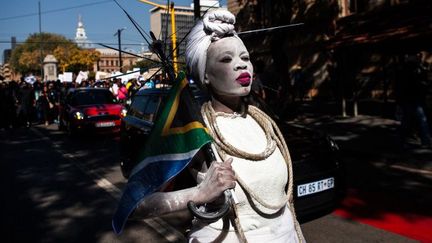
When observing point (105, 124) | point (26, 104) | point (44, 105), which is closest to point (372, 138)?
point (105, 124)

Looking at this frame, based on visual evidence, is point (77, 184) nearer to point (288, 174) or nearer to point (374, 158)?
point (374, 158)

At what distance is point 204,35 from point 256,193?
0.74 m

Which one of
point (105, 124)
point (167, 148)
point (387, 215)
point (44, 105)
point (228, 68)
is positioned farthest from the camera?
point (44, 105)

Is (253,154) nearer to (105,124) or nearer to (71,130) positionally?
(105,124)

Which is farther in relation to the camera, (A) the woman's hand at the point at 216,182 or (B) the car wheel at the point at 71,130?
Result: (B) the car wheel at the point at 71,130

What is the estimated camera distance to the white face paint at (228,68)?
1795 millimetres

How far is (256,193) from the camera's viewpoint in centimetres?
173

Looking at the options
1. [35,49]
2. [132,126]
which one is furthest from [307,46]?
[35,49]

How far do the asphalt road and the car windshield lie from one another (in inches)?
115

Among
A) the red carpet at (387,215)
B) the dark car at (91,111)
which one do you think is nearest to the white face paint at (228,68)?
the red carpet at (387,215)

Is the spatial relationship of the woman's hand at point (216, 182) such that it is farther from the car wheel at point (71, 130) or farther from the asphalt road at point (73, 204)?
the car wheel at point (71, 130)

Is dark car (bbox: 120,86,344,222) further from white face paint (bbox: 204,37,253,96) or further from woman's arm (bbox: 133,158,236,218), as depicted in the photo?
woman's arm (bbox: 133,158,236,218)

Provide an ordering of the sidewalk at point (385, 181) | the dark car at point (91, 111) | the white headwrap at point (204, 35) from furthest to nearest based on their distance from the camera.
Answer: the dark car at point (91, 111) < the sidewalk at point (385, 181) < the white headwrap at point (204, 35)

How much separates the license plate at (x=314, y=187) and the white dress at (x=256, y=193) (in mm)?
2710
